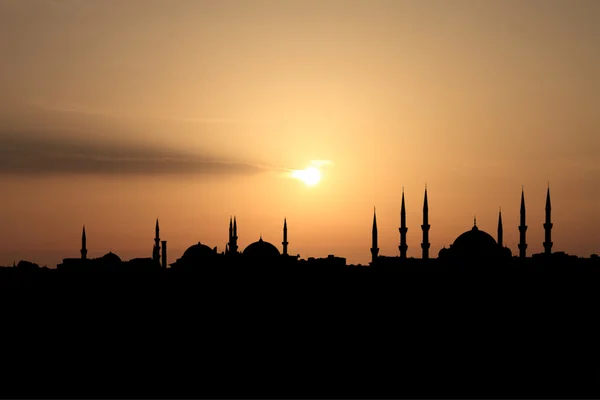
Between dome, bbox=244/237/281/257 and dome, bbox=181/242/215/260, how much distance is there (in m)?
3.17

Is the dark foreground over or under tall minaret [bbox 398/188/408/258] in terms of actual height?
under

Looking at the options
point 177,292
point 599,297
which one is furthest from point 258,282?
point 599,297

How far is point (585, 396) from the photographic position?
36438mm

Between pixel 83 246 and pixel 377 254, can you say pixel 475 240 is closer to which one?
pixel 377 254

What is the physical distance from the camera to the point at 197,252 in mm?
71062

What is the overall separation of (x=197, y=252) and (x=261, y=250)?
6186mm

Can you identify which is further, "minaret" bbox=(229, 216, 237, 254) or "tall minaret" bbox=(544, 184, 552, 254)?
"minaret" bbox=(229, 216, 237, 254)

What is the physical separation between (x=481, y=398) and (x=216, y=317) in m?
20.8

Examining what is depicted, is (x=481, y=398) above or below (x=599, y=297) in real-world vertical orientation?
below

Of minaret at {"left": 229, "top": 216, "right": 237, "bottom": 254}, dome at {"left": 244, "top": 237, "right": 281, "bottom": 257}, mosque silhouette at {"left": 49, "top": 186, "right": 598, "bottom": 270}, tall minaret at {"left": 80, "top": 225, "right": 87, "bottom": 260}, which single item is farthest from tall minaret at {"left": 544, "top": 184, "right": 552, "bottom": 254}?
tall minaret at {"left": 80, "top": 225, "right": 87, "bottom": 260}

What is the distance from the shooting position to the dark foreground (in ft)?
129

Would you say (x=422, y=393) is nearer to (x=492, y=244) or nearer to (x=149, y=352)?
(x=149, y=352)

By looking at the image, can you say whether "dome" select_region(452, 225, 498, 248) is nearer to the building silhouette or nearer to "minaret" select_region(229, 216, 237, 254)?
the building silhouette

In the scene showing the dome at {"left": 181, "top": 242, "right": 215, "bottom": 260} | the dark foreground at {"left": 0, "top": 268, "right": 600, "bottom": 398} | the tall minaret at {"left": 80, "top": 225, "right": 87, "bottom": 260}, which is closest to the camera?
the dark foreground at {"left": 0, "top": 268, "right": 600, "bottom": 398}
